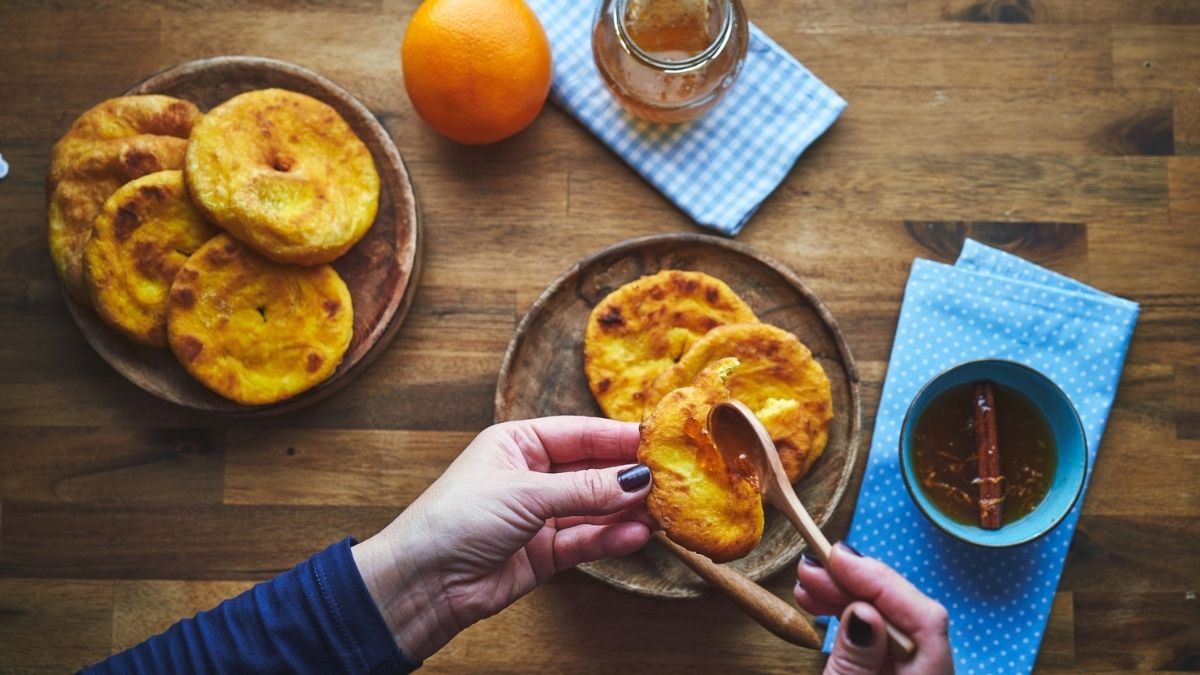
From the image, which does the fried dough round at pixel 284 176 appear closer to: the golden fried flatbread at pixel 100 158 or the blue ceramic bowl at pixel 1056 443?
the golden fried flatbread at pixel 100 158

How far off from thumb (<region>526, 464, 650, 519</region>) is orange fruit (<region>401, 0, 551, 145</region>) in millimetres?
919

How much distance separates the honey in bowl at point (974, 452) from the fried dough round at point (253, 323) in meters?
1.44

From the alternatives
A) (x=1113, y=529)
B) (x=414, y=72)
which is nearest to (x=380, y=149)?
(x=414, y=72)

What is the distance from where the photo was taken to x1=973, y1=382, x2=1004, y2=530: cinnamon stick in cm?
210

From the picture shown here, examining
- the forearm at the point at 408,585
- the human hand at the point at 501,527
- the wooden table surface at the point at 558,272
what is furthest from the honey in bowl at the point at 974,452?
the forearm at the point at 408,585

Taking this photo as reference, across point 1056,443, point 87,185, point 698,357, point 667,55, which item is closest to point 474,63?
point 667,55

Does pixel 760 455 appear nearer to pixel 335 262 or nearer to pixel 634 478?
pixel 634 478

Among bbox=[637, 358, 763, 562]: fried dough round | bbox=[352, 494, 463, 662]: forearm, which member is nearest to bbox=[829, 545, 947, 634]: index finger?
bbox=[637, 358, 763, 562]: fried dough round

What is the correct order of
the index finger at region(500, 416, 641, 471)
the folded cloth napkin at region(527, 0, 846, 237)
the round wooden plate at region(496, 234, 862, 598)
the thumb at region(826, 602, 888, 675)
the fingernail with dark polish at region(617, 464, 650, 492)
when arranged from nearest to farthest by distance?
1. the thumb at region(826, 602, 888, 675)
2. the fingernail with dark polish at region(617, 464, 650, 492)
3. the index finger at region(500, 416, 641, 471)
4. the round wooden plate at region(496, 234, 862, 598)
5. the folded cloth napkin at region(527, 0, 846, 237)

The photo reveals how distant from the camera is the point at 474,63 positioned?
2.04 m

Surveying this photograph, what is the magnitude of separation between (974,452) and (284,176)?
1766 millimetres

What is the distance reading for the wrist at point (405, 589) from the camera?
5.85 feet

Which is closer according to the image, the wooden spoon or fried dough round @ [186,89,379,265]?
the wooden spoon

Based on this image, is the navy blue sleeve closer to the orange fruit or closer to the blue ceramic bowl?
the orange fruit
